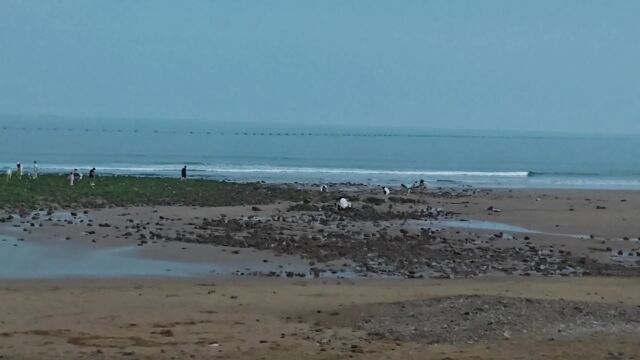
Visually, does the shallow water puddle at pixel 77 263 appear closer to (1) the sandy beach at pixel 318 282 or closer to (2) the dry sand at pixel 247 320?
(1) the sandy beach at pixel 318 282

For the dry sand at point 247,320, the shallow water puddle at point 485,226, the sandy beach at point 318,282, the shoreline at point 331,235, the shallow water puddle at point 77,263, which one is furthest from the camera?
the shallow water puddle at point 485,226

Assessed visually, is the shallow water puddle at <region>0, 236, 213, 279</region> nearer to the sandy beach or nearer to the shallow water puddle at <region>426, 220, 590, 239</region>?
the sandy beach

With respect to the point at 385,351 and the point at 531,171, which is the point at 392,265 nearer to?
the point at 385,351

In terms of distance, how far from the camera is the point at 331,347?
37.1 feet

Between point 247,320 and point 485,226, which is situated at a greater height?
point 485,226

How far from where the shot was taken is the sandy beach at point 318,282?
11570 millimetres

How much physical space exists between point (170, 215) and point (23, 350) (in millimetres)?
19569

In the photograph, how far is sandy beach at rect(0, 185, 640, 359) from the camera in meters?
11.6

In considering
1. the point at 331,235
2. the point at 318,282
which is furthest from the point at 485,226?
the point at 318,282

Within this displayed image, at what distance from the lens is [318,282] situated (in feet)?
59.7

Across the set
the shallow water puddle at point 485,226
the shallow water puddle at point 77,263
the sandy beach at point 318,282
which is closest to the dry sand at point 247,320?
the sandy beach at point 318,282

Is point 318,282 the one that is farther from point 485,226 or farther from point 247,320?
point 485,226

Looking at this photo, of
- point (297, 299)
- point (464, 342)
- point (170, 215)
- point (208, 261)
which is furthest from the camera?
point (170, 215)

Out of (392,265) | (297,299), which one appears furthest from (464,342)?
(392,265)
